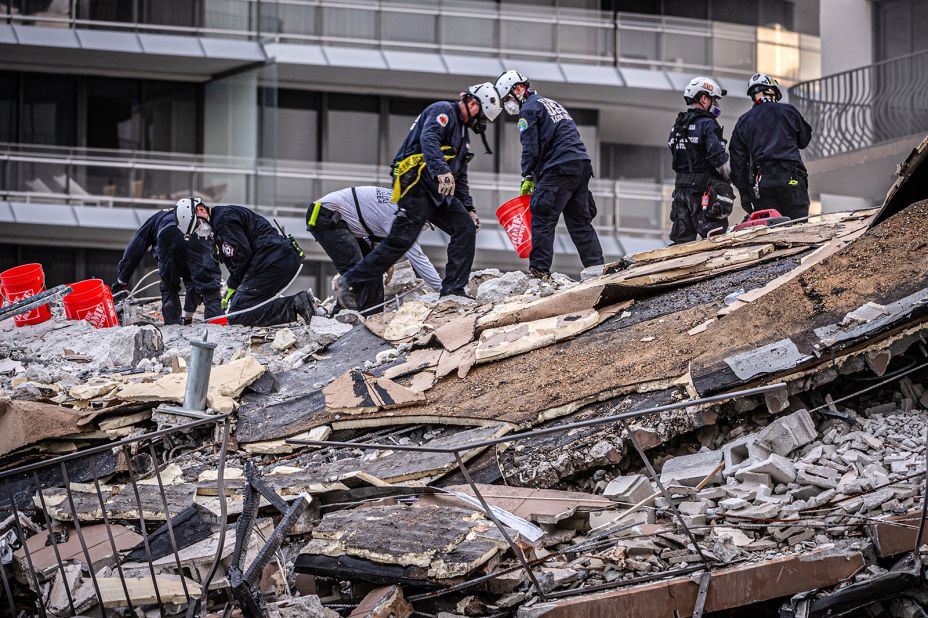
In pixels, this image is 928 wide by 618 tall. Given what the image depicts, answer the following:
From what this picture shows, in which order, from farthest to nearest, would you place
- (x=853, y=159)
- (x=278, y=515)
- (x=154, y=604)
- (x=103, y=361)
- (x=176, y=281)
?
(x=853, y=159), (x=176, y=281), (x=103, y=361), (x=278, y=515), (x=154, y=604)

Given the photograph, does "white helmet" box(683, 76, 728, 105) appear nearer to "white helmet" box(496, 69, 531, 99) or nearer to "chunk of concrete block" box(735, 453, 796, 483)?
"white helmet" box(496, 69, 531, 99)

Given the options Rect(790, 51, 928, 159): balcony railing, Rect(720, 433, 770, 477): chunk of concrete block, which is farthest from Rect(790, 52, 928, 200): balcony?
Rect(720, 433, 770, 477): chunk of concrete block

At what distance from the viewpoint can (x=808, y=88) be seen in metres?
19.4

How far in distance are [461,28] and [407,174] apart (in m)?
11.3

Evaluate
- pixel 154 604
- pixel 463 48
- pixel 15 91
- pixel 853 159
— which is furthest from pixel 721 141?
pixel 15 91

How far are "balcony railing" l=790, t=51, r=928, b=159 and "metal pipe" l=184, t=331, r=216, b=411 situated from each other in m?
13.1

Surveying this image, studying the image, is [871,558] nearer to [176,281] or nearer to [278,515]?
[278,515]

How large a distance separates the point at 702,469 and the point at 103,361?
16.0 feet

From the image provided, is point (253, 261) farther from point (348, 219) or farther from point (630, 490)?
point (630, 490)

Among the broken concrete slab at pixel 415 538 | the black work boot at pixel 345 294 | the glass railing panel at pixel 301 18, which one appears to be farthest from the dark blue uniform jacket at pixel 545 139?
the glass railing panel at pixel 301 18

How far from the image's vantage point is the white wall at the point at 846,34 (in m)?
19.8

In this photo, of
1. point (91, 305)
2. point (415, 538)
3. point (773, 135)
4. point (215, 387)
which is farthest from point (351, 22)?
point (415, 538)

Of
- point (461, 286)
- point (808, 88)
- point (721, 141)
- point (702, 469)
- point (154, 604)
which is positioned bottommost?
point (154, 604)

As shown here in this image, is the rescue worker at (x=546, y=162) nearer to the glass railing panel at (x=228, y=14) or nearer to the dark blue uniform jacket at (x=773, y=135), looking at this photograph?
the dark blue uniform jacket at (x=773, y=135)
